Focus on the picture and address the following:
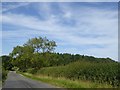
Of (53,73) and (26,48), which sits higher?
(26,48)

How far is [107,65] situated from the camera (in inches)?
1021

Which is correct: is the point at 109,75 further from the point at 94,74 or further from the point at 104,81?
the point at 94,74

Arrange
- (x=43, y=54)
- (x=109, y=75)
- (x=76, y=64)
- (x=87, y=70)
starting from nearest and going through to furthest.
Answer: (x=109, y=75)
(x=87, y=70)
(x=76, y=64)
(x=43, y=54)

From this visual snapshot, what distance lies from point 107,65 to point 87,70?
5.47 m

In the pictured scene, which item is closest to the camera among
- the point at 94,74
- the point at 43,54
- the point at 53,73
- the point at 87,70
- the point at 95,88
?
the point at 95,88

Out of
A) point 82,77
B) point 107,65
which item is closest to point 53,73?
point 82,77

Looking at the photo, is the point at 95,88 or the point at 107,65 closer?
the point at 95,88

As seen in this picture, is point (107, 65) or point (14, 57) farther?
point (14, 57)

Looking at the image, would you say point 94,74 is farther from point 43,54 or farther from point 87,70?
point 43,54

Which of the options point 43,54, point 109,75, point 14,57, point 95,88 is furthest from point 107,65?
point 14,57

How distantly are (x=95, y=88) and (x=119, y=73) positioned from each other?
9.08 ft

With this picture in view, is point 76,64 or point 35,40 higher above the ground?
point 35,40

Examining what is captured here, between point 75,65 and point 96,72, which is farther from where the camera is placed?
point 75,65

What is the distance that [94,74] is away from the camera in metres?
29.1
